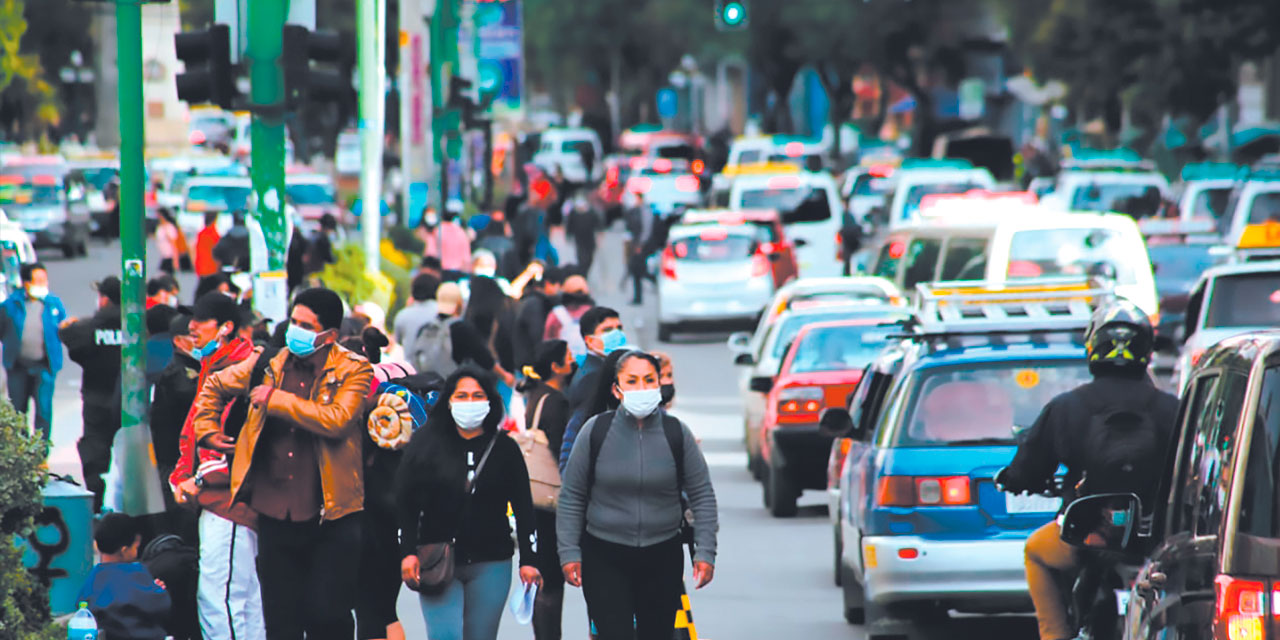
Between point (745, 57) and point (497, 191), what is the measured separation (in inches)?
902

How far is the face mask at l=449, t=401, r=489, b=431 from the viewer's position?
9125mm

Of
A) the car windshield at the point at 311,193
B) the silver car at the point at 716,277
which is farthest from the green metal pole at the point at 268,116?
the car windshield at the point at 311,193

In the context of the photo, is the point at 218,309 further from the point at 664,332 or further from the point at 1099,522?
the point at 664,332

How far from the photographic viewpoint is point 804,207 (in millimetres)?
36531

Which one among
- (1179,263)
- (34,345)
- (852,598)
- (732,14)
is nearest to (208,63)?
(852,598)

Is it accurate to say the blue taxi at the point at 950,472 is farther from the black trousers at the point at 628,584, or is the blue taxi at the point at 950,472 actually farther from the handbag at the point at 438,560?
the handbag at the point at 438,560

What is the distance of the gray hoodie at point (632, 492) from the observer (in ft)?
28.8

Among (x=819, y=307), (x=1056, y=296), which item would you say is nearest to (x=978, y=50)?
(x=819, y=307)

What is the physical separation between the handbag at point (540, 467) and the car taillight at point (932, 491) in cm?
149

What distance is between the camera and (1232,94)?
49031 mm

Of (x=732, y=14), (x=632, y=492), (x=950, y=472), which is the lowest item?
(x=950, y=472)

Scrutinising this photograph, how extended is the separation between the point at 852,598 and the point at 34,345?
884cm

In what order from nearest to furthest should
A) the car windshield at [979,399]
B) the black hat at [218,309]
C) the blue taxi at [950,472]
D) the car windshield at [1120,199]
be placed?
the black hat at [218,309]
the blue taxi at [950,472]
the car windshield at [979,399]
the car windshield at [1120,199]

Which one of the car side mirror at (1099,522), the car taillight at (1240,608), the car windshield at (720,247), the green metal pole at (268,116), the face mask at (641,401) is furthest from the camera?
the car windshield at (720,247)
